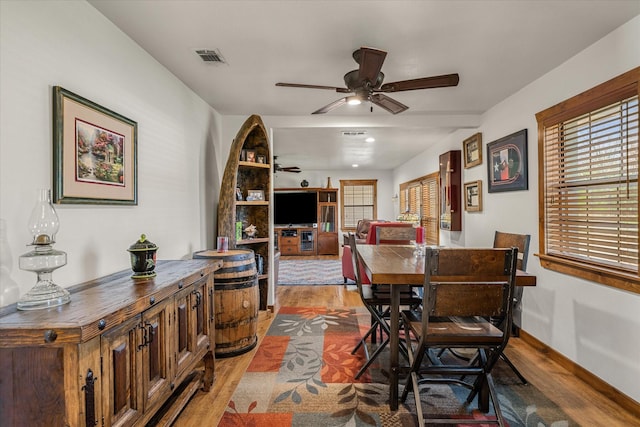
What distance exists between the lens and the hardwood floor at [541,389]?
1.93m

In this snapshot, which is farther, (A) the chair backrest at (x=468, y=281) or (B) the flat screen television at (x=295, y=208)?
(B) the flat screen television at (x=295, y=208)

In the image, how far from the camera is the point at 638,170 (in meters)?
1.94

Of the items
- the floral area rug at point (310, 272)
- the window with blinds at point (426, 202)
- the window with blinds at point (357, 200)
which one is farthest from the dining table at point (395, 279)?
the window with blinds at point (357, 200)

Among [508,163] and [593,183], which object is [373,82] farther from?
[508,163]

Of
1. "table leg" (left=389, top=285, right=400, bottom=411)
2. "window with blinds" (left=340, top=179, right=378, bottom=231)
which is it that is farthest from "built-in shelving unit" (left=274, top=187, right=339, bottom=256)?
"table leg" (left=389, top=285, right=400, bottom=411)

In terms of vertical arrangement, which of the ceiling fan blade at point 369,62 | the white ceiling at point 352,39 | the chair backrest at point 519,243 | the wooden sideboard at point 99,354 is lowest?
the wooden sideboard at point 99,354

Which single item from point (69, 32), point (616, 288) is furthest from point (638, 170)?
point (69, 32)

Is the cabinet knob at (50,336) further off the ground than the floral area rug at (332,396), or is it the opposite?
the cabinet knob at (50,336)

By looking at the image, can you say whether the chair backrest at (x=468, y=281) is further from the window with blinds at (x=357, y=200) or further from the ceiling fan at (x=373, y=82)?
the window with blinds at (x=357, y=200)

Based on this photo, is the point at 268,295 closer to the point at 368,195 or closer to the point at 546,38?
the point at 546,38

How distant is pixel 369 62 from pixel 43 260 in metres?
A: 1.96

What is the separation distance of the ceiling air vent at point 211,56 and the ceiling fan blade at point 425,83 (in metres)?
1.23

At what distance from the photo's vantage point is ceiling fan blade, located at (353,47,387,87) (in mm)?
1913

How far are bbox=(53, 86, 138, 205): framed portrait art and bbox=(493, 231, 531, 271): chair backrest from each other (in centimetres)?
284
